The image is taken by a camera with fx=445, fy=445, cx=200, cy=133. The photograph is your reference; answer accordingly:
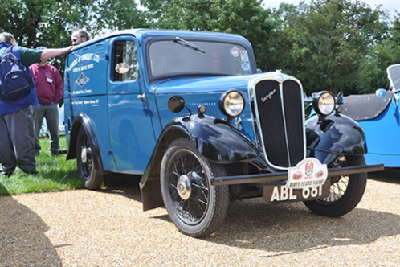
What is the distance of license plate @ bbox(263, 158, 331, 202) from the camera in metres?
3.72

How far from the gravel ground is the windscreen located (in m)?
1.60

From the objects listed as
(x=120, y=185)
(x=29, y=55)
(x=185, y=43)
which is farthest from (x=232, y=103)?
(x=29, y=55)

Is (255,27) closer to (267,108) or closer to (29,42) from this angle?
(29,42)

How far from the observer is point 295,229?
166 inches

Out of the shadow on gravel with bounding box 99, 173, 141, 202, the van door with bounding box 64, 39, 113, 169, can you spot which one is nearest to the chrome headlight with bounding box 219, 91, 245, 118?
the van door with bounding box 64, 39, 113, 169

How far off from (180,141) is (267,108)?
84 centimetres

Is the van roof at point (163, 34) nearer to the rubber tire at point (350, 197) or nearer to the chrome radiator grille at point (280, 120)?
the chrome radiator grille at point (280, 120)

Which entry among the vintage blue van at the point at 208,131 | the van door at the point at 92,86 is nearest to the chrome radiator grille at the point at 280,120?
the vintage blue van at the point at 208,131

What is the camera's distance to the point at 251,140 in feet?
13.1

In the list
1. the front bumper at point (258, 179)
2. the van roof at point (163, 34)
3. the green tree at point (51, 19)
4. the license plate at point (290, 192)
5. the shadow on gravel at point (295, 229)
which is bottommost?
the shadow on gravel at point (295, 229)

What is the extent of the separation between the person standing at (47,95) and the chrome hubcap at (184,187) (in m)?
5.60

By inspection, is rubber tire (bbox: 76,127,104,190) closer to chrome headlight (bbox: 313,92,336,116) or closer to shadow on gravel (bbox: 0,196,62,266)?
shadow on gravel (bbox: 0,196,62,266)

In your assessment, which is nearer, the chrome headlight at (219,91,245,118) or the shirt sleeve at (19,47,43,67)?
the chrome headlight at (219,91,245,118)

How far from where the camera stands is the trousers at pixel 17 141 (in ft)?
21.4
